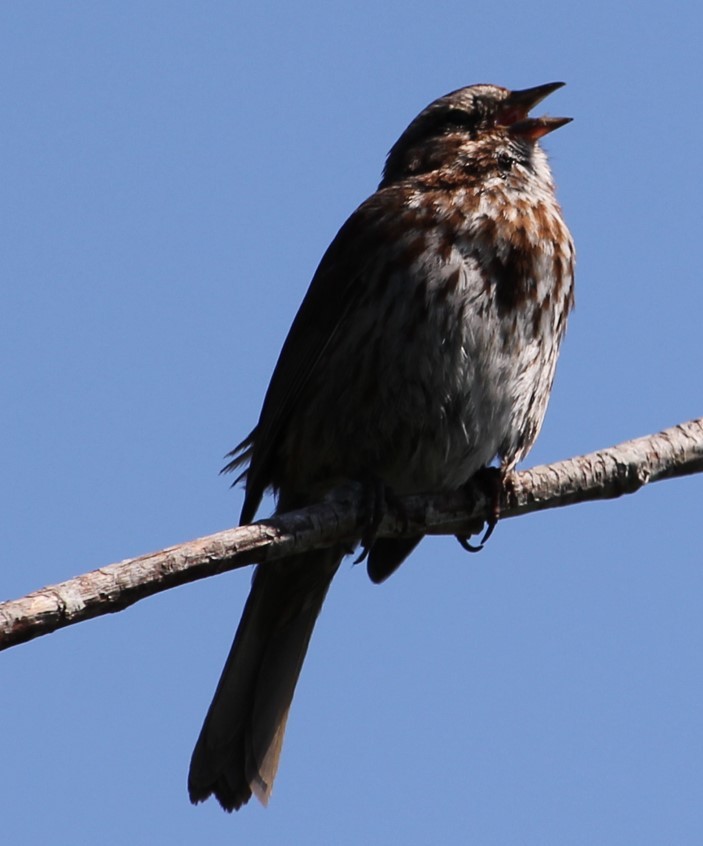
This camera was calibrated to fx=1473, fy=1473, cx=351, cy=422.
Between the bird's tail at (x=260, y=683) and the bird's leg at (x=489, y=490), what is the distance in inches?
19.3

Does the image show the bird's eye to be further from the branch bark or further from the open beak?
the branch bark

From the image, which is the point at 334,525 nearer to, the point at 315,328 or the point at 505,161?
the point at 315,328

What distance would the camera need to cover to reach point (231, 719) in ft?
16.8

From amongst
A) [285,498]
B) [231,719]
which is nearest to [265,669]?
[231,719]

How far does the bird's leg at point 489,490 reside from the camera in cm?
494

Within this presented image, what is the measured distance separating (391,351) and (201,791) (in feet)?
5.34

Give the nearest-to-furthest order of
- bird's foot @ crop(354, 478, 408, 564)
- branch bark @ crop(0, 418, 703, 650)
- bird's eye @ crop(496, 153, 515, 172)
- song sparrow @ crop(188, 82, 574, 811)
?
branch bark @ crop(0, 418, 703, 650) < bird's foot @ crop(354, 478, 408, 564) < song sparrow @ crop(188, 82, 574, 811) < bird's eye @ crop(496, 153, 515, 172)

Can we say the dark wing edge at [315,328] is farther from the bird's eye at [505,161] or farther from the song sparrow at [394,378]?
the bird's eye at [505,161]

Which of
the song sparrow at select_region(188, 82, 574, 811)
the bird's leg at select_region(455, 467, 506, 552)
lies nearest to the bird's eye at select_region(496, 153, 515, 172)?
the song sparrow at select_region(188, 82, 574, 811)

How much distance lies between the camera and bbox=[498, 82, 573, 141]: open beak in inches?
219

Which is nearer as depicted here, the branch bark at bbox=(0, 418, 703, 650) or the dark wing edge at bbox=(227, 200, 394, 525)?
the branch bark at bbox=(0, 418, 703, 650)

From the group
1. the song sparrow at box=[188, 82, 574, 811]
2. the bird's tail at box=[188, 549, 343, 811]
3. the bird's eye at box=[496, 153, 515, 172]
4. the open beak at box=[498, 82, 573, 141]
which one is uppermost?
the open beak at box=[498, 82, 573, 141]

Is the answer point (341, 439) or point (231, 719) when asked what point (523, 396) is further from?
point (231, 719)

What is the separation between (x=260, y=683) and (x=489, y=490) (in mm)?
1069
